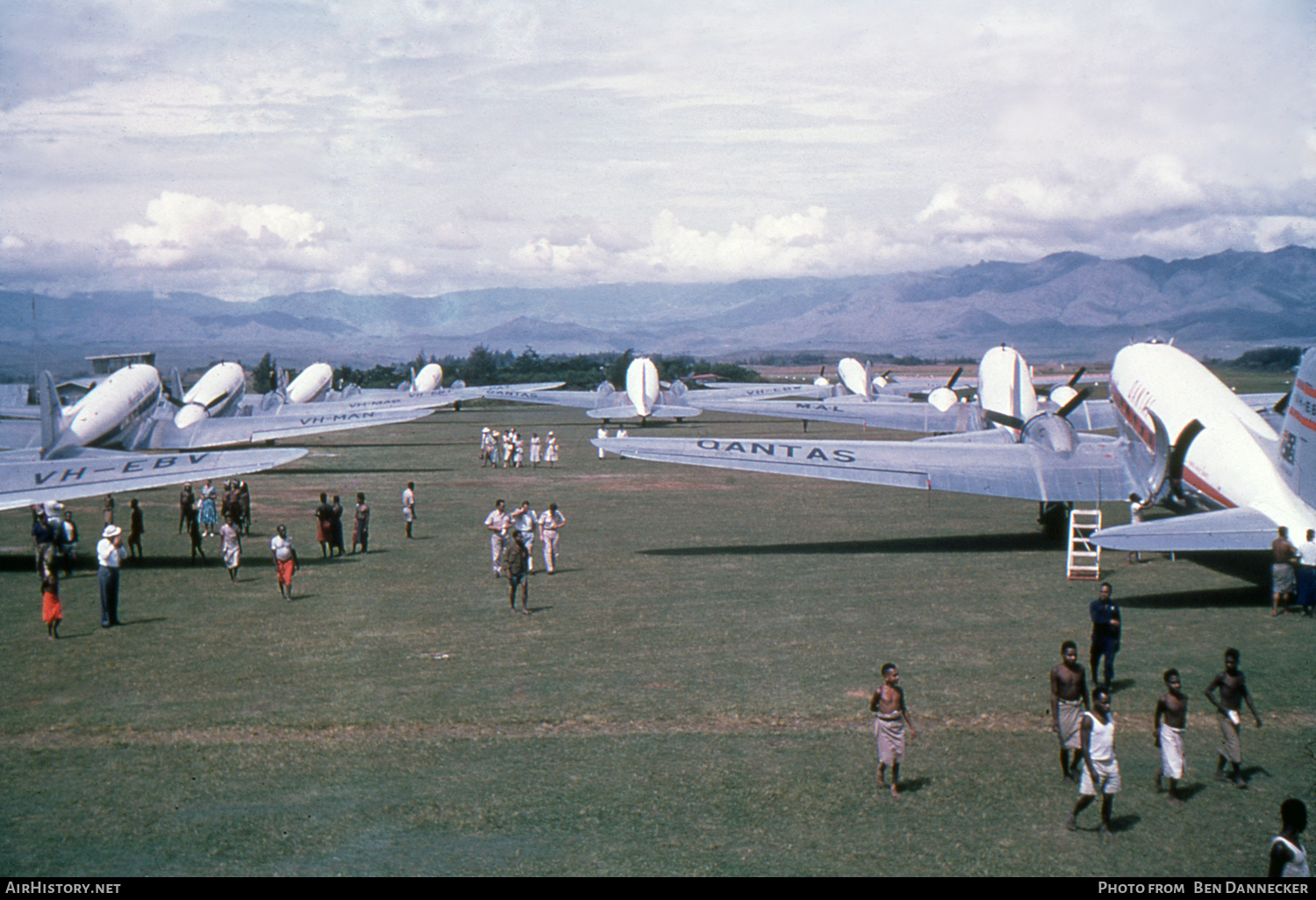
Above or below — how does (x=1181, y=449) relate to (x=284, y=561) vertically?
above

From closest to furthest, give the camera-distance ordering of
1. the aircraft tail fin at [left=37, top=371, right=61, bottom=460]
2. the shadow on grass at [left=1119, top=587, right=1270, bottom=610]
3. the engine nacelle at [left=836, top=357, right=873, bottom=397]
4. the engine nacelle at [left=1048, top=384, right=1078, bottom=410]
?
the shadow on grass at [left=1119, top=587, right=1270, bottom=610], the aircraft tail fin at [left=37, top=371, right=61, bottom=460], the engine nacelle at [left=1048, top=384, right=1078, bottom=410], the engine nacelle at [left=836, top=357, right=873, bottom=397]

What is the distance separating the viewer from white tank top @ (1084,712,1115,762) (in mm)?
10820

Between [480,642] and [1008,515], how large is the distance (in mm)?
21824

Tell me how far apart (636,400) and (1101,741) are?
6290cm

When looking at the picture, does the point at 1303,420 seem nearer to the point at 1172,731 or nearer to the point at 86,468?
the point at 1172,731

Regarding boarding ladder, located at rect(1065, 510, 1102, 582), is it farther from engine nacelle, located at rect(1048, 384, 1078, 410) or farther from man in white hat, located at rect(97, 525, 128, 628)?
man in white hat, located at rect(97, 525, 128, 628)

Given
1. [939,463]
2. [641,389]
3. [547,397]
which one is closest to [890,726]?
[939,463]

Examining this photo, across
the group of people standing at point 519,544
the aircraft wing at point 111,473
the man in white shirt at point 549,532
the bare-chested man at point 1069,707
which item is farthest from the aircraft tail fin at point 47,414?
the bare-chested man at point 1069,707

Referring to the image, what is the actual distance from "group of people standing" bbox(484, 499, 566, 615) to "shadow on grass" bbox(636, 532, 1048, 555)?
125 inches

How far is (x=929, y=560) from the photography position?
86.6 feet

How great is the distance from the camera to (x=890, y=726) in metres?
11.9

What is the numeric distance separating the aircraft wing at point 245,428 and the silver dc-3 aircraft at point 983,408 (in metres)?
18.2

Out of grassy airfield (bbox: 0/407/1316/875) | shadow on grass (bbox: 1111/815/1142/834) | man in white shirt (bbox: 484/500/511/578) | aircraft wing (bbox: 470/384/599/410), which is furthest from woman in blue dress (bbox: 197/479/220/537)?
aircraft wing (bbox: 470/384/599/410)
